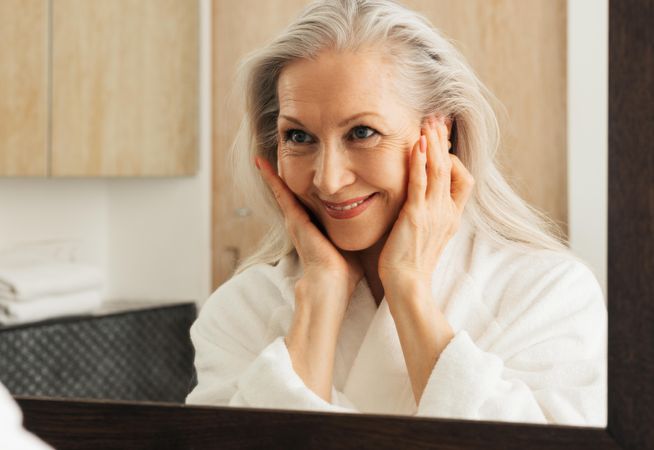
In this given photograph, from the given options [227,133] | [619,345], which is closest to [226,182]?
[227,133]

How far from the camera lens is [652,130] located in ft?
1.17

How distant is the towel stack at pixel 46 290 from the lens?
478mm

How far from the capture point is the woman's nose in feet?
1.35

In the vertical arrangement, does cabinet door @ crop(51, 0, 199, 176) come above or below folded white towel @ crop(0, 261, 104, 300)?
above

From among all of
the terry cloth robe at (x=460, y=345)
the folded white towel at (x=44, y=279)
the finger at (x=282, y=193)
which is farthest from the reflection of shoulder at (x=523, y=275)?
the folded white towel at (x=44, y=279)

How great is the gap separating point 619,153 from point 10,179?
0.38 meters

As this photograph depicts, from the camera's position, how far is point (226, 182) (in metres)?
0.45

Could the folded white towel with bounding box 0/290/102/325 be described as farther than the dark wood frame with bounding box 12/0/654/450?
Yes

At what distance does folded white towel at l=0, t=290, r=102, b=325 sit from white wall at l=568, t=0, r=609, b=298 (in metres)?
0.29

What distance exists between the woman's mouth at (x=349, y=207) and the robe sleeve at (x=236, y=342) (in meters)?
0.06

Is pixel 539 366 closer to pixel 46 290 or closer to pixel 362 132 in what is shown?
pixel 362 132

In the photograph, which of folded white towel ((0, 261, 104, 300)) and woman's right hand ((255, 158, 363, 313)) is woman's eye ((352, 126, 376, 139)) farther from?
folded white towel ((0, 261, 104, 300))

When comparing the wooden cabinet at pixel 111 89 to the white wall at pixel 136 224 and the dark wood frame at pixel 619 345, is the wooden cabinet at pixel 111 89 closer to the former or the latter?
the white wall at pixel 136 224

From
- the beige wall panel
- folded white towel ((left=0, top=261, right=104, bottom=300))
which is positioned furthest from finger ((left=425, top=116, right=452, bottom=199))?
folded white towel ((left=0, top=261, right=104, bottom=300))
